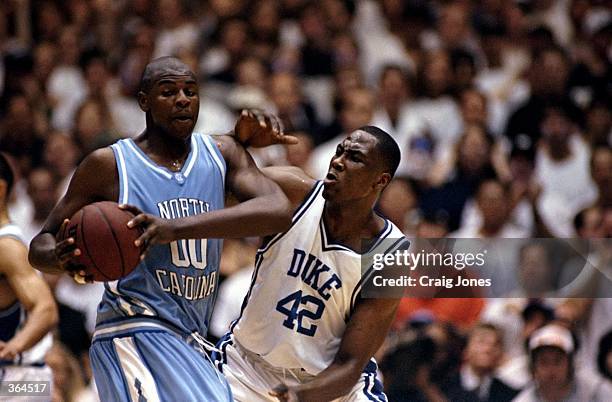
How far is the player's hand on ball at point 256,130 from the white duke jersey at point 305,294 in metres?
0.45

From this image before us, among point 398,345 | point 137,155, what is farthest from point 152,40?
point 137,155

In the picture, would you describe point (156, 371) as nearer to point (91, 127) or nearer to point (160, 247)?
point (160, 247)

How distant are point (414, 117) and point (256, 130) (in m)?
4.59

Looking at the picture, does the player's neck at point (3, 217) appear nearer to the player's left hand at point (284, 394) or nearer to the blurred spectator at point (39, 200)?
the player's left hand at point (284, 394)

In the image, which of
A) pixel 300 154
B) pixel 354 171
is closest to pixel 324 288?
pixel 354 171

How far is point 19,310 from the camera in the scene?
5773mm

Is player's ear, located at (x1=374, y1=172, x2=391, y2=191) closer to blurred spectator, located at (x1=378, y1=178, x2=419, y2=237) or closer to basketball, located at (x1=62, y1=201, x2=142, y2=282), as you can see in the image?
basketball, located at (x1=62, y1=201, x2=142, y2=282)

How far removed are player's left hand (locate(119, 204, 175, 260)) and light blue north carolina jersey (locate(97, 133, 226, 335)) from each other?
0.29 meters

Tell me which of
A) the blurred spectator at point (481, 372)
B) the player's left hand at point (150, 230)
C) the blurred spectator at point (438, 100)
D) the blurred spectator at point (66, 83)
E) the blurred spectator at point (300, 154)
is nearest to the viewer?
the player's left hand at point (150, 230)

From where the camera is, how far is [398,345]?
6883 millimetres

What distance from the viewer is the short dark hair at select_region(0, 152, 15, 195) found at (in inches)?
229

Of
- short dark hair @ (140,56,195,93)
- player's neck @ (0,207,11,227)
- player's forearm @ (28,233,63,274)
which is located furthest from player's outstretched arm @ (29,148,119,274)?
player's neck @ (0,207,11,227)

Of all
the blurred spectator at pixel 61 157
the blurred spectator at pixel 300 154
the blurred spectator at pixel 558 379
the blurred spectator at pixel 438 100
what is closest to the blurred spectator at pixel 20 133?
the blurred spectator at pixel 61 157

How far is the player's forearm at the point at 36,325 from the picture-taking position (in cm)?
539
